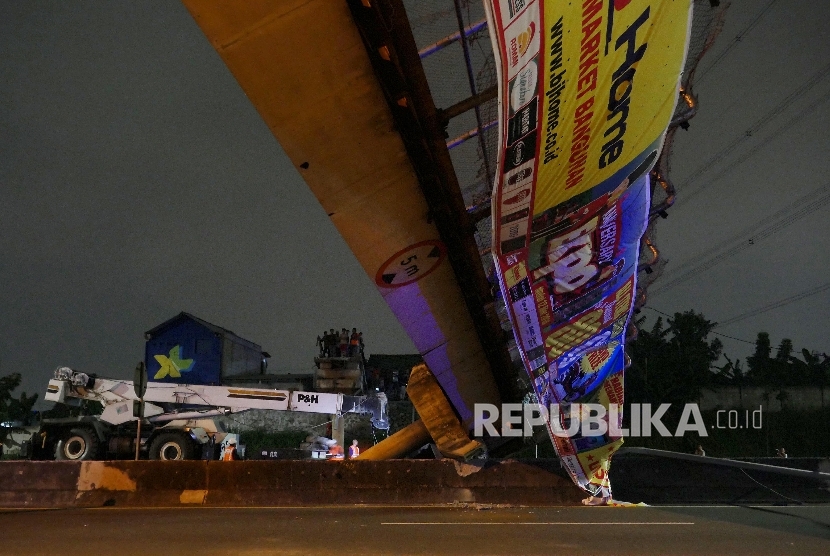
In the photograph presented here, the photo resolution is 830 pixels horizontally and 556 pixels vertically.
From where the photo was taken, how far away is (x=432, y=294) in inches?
458

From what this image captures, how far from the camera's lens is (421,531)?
898 centimetres

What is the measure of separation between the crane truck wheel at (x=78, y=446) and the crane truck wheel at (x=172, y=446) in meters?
1.95

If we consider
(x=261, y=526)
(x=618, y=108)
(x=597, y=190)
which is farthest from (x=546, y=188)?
(x=261, y=526)

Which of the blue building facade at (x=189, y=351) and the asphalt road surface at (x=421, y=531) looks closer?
the asphalt road surface at (x=421, y=531)

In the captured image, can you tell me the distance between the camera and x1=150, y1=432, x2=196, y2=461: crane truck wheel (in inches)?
789

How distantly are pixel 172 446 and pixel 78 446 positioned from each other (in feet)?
10.3

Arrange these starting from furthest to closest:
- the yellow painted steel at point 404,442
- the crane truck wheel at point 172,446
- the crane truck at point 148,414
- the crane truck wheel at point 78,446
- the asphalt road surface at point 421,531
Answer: the crane truck wheel at point 78,446 < the crane truck at point 148,414 < the crane truck wheel at point 172,446 < the yellow painted steel at point 404,442 < the asphalt road surface at point 421,531

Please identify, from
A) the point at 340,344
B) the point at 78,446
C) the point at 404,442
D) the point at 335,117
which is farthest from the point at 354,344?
the point at 335,117

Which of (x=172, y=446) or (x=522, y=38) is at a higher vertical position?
(x=522, y=38)

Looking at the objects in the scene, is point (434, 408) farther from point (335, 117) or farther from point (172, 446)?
point (172, 446)

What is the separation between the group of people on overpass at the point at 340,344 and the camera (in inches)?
1255

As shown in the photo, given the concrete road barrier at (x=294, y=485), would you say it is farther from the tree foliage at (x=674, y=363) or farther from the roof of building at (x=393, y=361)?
the roof of building at (x=393, y=361)

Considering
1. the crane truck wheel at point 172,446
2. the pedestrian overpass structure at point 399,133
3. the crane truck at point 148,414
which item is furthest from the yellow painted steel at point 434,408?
the crane truck wheel at point 172,446

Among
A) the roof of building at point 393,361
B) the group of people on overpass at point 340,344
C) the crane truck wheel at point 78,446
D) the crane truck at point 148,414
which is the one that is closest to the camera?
the crane truck at point 148,414
